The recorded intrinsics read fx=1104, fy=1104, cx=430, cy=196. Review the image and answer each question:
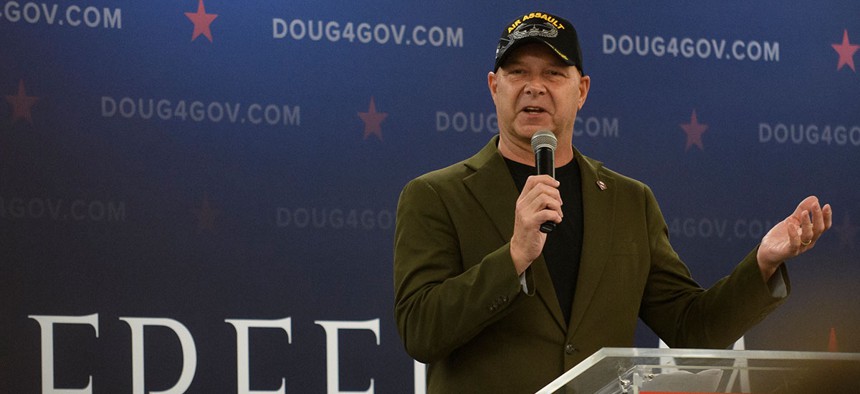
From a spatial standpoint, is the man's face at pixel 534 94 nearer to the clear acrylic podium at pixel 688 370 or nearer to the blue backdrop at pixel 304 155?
the clear acrylic podium at pixel 688 370

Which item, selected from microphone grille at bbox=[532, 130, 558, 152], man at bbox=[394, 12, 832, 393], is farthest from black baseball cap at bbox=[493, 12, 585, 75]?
microphone grille at bbox=[532, 130, 558, 152]

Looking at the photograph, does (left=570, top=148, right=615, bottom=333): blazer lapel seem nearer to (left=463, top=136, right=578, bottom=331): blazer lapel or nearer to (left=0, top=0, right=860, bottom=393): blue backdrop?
(left=463, top=136, right=578, bottom=331): blazer lapel

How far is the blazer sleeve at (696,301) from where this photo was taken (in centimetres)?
199

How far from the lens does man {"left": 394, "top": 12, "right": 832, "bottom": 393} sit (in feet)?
6.22

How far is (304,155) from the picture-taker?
10.8ft

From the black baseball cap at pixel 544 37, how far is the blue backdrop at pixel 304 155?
121cm

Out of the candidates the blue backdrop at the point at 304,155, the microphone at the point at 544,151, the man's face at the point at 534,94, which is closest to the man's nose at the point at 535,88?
the man's face at the point at 534,94

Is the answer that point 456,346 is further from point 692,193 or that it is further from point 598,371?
point 692,193

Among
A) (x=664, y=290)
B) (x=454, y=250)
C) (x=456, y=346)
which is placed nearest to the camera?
(x=456, y=346)

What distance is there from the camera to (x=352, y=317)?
3.26 metres

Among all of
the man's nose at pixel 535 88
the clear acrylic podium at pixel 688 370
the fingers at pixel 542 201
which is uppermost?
the man's nose at pixel 535 88

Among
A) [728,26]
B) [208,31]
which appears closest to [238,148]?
[208,31]

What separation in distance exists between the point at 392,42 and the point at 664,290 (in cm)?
146

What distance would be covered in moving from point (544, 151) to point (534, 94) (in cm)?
23
